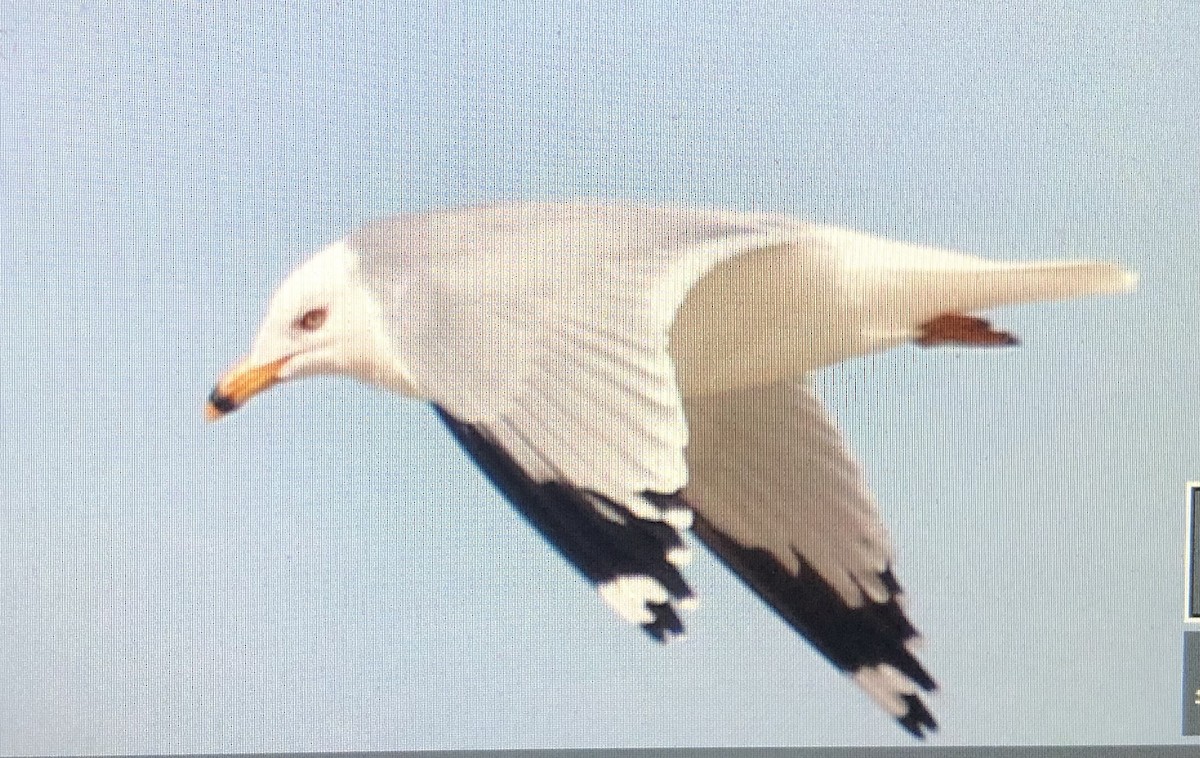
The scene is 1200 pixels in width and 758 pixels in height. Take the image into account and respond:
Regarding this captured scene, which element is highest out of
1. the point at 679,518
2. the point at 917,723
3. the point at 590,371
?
the point at 590,371

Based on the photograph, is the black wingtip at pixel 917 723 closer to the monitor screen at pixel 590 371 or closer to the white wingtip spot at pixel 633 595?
the monitor screen at pixel 590 371

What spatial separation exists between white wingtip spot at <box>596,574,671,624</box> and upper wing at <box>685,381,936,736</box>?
0.25 feet

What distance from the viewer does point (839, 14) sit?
118 cm

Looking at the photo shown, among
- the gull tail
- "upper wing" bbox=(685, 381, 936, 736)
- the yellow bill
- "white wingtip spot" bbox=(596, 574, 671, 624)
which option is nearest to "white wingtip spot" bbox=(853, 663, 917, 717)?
"upper wing" bbox=(685, 381, 936, 736)

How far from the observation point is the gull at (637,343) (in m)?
1.17

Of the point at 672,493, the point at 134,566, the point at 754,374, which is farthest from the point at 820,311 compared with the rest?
the point at 134,566

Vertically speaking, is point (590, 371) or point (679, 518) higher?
→ point (590, 371)

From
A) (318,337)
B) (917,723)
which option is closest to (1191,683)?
(917,723)

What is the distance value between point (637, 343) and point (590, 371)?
0.06 meters

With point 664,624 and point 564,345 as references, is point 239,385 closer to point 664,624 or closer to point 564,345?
point 564,345

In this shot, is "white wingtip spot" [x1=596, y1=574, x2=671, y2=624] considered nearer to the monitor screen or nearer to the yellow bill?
the monitor screen

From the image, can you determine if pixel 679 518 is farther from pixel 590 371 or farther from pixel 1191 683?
pixel 1191 683

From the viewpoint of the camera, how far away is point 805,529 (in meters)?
1.21

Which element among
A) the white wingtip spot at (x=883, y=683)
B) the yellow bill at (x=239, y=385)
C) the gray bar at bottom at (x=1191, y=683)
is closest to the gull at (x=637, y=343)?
the yellow bill at (x=239, y=385)
